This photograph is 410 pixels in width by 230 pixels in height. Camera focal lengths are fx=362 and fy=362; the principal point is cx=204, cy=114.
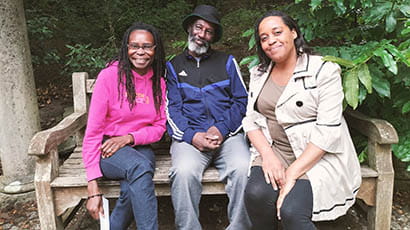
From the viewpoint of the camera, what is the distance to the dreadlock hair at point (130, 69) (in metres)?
2.85

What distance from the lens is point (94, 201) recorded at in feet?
8.52

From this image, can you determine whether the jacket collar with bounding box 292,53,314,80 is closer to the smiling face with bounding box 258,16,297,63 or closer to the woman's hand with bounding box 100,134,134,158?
the smiling face with bounding box 258,16,297,63

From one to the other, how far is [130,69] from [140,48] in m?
0.19

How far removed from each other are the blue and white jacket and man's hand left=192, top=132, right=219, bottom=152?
0.42 feet

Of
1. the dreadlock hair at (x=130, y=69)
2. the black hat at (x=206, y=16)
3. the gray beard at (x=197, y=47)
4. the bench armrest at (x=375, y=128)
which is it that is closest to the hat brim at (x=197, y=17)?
the black hat at (x=206, y=16)

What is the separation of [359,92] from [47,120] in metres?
4.38

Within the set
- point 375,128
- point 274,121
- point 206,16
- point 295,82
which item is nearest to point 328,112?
point 295,82

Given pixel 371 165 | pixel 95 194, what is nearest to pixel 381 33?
pixel 371 165

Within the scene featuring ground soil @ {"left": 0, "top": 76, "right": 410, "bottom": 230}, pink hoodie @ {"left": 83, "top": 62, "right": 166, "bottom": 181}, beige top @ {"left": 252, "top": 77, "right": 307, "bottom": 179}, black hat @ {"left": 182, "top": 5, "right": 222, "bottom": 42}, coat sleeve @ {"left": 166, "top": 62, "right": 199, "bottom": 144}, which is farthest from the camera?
ground soil @ {"left": 0, "top": 76, "right": 410, "bottom": 230}

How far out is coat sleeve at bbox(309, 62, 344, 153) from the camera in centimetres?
234

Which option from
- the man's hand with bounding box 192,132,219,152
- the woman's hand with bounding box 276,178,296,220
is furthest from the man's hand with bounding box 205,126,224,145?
the woman's hand with bounding box 276,178,296,220

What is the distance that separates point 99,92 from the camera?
2.74 metres

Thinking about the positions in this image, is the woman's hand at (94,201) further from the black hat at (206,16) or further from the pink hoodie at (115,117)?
the black hat at (206,16)

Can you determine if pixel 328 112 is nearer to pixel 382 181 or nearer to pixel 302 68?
pixel 302 68
